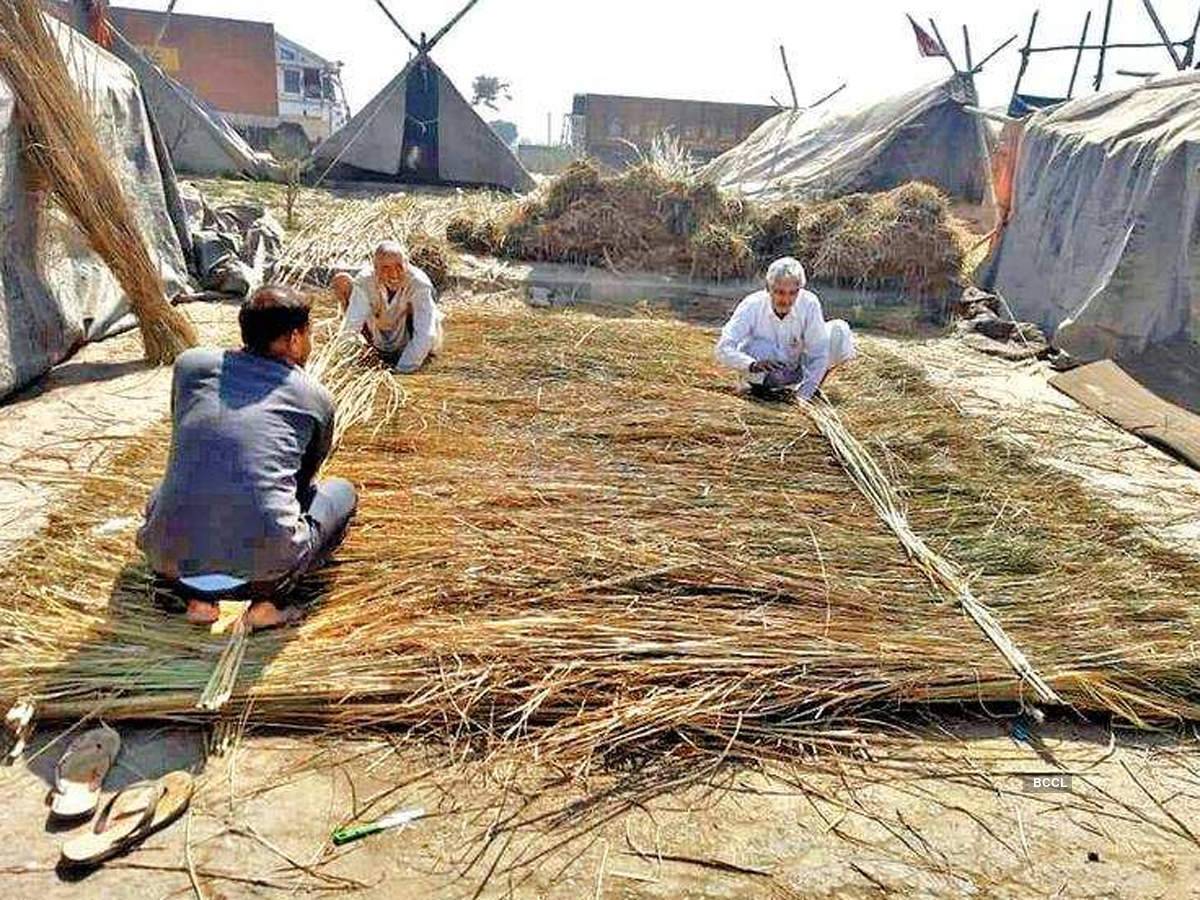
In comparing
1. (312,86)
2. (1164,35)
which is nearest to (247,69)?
(312,86)

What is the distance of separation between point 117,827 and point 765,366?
3338 mm

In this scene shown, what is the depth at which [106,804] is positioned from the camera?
5.26ft

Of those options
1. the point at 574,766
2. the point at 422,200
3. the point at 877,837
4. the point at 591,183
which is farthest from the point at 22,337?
the point at 422,200

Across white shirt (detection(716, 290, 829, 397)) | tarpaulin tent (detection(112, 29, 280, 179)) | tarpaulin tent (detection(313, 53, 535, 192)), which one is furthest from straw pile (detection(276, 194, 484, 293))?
white shirt (detection(716, 290, 829, 397))

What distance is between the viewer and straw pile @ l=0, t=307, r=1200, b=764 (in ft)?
6.16

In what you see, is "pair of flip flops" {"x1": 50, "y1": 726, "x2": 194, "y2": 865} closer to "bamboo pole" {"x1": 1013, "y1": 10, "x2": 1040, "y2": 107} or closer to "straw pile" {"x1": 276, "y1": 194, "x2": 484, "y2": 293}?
"straw pile" {"x1": 276, "y1": 194, "x2": 484, "y2": 293}

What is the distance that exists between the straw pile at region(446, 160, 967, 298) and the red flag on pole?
5.05 metres

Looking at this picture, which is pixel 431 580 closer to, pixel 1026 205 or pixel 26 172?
pixel 26 172

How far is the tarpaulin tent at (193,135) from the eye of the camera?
35.0ft

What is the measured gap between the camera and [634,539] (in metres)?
2.57

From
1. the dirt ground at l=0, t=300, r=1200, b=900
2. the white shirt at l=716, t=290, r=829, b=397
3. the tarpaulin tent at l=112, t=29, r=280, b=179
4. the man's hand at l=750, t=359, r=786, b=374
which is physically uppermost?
the tarpaulin tent at l=112, t=29, r=280, b=179

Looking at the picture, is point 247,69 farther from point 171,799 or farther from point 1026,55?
point 171,799

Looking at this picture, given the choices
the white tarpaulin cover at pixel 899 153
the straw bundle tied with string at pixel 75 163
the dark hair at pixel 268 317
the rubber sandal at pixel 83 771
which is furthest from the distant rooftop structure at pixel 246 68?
the rubber sandal at pixel 83 771

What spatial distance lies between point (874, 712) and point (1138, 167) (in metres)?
5.79
